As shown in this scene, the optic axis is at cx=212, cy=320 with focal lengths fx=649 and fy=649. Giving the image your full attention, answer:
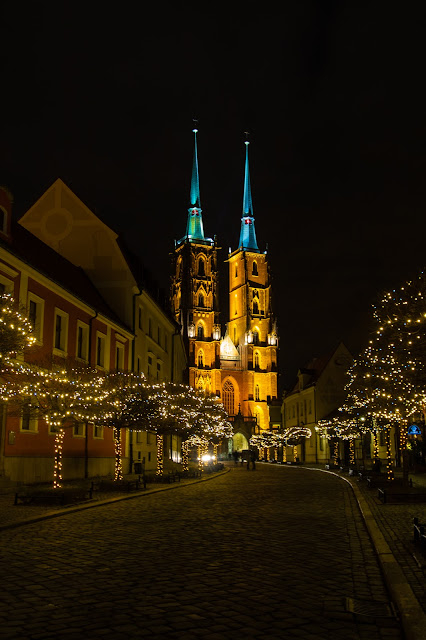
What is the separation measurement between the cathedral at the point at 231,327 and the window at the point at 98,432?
269 feet

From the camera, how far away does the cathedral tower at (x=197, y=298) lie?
395 feet

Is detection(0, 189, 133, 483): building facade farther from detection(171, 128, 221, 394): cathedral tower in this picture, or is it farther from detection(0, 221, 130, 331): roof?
detection(171, 128, 221, 394): cathedral tower

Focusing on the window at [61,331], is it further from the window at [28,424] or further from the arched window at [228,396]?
the arched window at [228,396]

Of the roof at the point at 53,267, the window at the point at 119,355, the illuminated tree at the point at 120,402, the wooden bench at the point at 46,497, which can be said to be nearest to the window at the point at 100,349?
the roof at the point at 53,267

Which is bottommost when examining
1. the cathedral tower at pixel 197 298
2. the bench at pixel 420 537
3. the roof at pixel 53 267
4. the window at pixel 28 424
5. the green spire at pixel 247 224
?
the bench at pixel 420 537

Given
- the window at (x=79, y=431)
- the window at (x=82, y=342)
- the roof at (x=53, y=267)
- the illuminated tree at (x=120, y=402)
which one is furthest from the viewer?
the window at (x=82, y=342)

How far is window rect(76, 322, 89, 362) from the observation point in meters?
32.5

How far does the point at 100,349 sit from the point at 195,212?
3963 inches

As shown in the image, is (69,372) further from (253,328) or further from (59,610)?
(253,328)

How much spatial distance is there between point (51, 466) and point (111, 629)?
72.6 ft

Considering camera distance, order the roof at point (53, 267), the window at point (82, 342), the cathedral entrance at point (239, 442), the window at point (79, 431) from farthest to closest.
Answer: the cathedral entrance at point (239, 442) < the window at point (82, 342) < the window at point (79, 431) < the roof at point (53, 267)

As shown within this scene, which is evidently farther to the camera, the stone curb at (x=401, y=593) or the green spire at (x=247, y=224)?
the green spire at (x=247, y=224)

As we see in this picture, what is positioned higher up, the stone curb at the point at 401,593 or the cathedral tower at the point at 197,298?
the cathedral tower at the point at 197,298

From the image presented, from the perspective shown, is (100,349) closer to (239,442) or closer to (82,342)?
(82,342)
